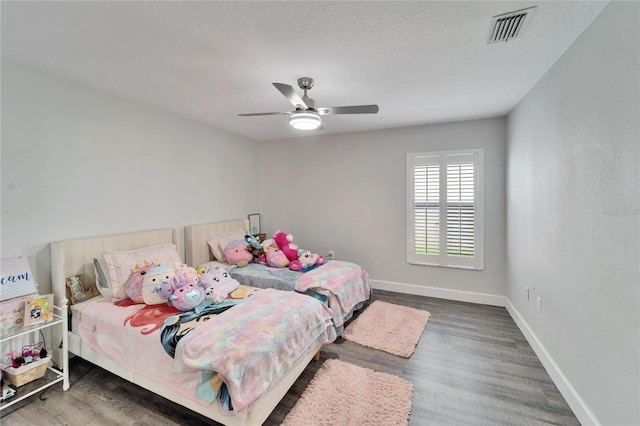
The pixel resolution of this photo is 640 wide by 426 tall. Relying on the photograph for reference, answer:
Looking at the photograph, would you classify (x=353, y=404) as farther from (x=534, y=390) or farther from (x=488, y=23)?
(x=488, y=23)

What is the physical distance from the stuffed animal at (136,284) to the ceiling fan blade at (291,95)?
205 cm

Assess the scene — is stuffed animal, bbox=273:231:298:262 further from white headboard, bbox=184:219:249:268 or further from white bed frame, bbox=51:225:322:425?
white bed frame, bbox=51:225:322:425

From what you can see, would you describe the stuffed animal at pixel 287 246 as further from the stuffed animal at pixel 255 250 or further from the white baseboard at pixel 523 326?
the white baseboard at pixel 523 326

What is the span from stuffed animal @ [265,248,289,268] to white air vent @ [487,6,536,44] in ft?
10.1

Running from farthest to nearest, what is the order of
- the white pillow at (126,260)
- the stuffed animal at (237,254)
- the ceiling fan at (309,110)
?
the stuffed animal at (237,254) < the white pillow at (126,260) < the ceiling fan at (309,110)

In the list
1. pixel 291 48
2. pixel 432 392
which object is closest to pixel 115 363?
pixel 432 392

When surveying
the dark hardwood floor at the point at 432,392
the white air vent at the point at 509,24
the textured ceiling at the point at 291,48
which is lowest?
the dark hardwood floor at the point at 432,392

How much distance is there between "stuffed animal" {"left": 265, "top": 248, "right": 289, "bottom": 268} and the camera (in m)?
3.66

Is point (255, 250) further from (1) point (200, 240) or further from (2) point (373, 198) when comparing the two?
(2) point (373, 198)

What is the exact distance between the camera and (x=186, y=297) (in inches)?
90.3

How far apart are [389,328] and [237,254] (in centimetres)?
217

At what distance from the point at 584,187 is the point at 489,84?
1.38m

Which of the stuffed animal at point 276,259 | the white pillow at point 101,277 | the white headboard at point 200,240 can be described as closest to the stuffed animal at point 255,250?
the stuffed animal at point 276,259

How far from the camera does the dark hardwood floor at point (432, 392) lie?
1895mm
